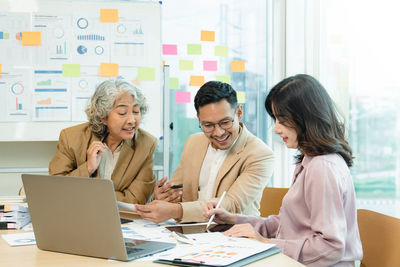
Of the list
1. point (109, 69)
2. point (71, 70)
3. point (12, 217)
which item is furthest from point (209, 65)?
point (12, 217)

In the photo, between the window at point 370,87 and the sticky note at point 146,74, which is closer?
the window at point 370,87

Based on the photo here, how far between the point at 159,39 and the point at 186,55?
1.05 feet

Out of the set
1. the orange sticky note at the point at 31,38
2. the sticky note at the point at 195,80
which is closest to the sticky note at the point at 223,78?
the sticky note at the point at 195,80

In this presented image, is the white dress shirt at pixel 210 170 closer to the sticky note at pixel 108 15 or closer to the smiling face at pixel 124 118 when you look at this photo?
the smiling face at pixel 124 118

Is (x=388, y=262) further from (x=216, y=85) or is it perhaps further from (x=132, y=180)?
(x=132, y=180)

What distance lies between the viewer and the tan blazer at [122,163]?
2312mm

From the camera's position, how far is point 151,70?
3.24m

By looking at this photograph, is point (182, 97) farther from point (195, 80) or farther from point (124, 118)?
point (124, 118)

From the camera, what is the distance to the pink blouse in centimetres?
137

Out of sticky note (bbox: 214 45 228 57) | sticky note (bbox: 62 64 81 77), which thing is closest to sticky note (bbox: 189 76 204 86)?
sticky note (bbox: 214 45 228 57)

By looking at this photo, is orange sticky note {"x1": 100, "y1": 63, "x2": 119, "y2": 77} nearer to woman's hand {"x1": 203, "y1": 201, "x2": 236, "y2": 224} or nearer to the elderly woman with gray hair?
the elderly woman with gray hair

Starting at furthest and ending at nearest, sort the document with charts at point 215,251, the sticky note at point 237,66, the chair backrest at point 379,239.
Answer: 1. the sticky note at point 237,66
2. the chair backrest at point 379,239
3. the document with charts at point 215,251

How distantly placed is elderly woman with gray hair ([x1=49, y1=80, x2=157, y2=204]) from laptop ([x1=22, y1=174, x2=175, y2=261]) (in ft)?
2.93

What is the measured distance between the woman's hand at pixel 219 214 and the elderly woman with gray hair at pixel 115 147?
0.68 meters
